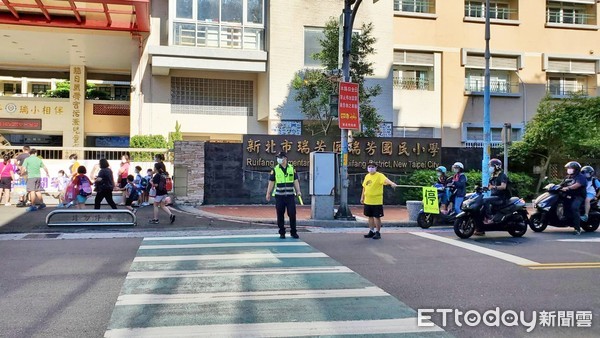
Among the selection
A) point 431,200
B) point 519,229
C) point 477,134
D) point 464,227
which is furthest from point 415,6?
point 464,227

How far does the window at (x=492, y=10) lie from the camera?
1093 inches

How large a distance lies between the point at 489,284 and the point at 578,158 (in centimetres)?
1674

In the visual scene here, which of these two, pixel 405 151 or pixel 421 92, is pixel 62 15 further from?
pixel 421 92

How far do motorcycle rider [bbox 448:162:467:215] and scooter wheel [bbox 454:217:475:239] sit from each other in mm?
1986

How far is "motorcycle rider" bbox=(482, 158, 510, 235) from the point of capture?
36.4ft

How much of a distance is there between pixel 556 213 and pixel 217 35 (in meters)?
17.0

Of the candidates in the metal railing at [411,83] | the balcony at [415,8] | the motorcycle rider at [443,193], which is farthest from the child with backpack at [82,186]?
the balcony at [415,8]

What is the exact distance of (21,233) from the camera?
37.3 ft

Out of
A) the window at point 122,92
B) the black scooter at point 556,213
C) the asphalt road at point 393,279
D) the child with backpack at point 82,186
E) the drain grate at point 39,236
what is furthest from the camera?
the window at point 122,92

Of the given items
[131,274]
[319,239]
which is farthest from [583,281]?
[131,274]

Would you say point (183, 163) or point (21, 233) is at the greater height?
point (183, 163)

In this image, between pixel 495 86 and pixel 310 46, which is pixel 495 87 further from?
pixel 310 46

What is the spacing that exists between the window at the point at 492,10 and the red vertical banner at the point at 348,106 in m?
16.6

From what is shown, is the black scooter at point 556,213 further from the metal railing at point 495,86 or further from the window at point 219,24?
the metal railing at point 495,86
